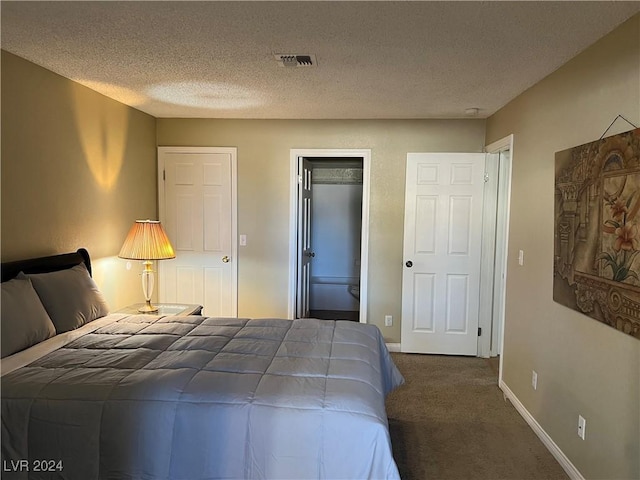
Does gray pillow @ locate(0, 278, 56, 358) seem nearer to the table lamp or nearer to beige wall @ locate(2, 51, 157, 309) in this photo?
beige wall @ locate(2, 51, 157, 309)

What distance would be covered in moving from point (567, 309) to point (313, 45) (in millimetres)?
2059

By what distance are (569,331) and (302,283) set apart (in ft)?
9.40

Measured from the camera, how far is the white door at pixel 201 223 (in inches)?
181

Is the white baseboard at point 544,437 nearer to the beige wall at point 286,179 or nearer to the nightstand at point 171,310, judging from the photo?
the beige wall at point 286,179

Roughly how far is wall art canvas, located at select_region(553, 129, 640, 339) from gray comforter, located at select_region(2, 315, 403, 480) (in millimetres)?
1173

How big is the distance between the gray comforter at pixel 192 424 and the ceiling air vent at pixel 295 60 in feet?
5.81

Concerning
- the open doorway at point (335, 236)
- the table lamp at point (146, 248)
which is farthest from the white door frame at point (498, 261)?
the table lamp at point (146, 248)

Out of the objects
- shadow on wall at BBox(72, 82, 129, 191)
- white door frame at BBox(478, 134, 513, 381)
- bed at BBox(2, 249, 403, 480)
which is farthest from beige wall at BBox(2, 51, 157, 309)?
white door frame at BBox(478, 134, 513, 381)

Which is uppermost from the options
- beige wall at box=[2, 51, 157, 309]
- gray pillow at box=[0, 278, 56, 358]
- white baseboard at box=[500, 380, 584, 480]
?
beige wall at box=[2, 51, 157, 309]

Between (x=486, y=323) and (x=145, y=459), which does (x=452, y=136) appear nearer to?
(x=486, y=323)

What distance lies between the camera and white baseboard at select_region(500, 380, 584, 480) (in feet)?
7.96

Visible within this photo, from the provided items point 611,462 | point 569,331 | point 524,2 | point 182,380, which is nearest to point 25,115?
point 182,380

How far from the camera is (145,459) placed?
1.81 meters

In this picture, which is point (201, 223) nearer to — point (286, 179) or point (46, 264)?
point (286, 179)
